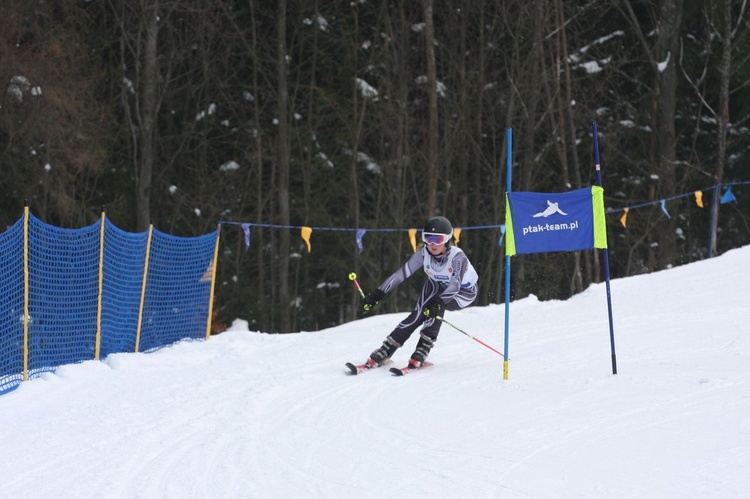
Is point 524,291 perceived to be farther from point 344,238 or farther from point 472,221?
point 344,238

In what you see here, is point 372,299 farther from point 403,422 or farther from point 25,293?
point 25,293

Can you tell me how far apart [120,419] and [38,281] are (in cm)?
331

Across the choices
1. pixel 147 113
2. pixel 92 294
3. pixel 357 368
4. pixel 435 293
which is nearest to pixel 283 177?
pixel 147 113

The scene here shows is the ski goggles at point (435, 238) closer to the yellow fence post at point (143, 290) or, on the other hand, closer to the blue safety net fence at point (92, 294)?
the blue safety net fence at point (92, 294)

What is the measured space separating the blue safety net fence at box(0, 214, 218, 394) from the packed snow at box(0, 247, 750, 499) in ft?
1.77

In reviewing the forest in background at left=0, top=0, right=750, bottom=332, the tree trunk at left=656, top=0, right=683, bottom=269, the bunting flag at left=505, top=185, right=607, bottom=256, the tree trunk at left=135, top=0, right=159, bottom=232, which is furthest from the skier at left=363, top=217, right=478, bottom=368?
the tree trunk at left=656, top=0, right=683, bottom=269

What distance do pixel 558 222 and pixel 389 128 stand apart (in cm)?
1750

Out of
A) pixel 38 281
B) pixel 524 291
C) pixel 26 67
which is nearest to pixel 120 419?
pixel 38 281

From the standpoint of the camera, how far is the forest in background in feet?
74.8

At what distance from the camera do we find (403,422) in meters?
6.37

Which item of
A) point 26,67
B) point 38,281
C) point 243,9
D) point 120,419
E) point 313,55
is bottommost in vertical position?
point 120,419

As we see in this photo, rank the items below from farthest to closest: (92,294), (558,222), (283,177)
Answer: (283,177)
(92,294)
(558,222)

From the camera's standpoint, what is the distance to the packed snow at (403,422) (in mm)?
4766

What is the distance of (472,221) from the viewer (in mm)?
26203
